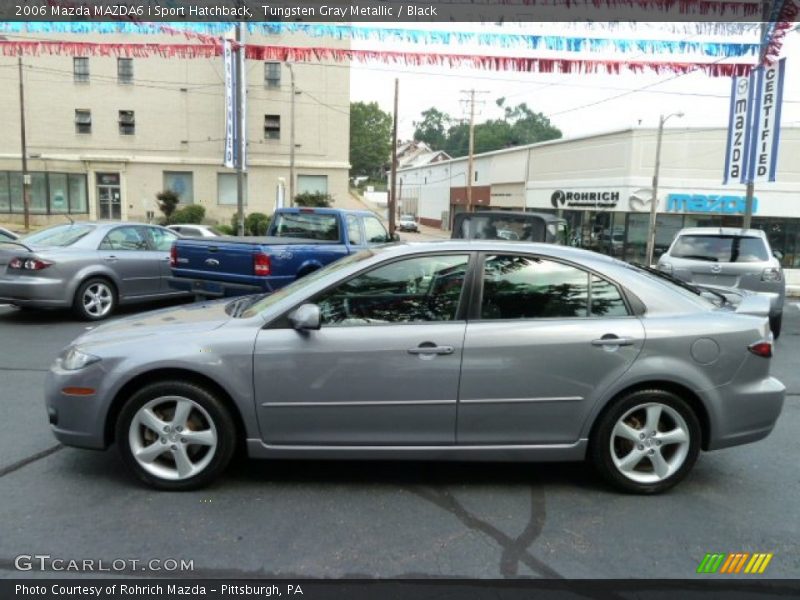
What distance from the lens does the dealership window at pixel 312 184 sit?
1510 inches

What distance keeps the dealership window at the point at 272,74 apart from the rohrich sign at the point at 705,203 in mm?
22507

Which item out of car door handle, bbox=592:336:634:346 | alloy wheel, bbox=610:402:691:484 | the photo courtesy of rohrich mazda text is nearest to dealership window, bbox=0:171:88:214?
the photo courtesy of rohrich mazda text

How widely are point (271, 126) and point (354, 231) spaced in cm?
2969

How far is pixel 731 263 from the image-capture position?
29.1ft

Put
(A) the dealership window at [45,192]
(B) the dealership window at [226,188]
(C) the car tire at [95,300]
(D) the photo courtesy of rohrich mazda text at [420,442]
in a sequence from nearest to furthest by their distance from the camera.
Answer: (D) the photo courtesy of rohrich mazda text at [420,442]
(C) the car tire at [95,300]
(A) the dealership window at [45,192]
(B) the dealership window at [226,188]

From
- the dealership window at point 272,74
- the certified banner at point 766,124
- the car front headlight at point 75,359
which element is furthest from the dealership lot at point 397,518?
the dealership window at point 272,74

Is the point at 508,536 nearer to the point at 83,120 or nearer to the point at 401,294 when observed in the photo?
the point at 401,294

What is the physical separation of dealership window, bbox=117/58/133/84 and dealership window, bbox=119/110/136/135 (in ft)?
5.47

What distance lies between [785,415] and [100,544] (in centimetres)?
536

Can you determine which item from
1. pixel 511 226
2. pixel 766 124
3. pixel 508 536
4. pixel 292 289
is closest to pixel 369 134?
pixel 766 124

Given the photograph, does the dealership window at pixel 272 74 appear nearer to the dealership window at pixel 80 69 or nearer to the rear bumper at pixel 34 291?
the dealership window at pixel 80 69

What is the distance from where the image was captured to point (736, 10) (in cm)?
841

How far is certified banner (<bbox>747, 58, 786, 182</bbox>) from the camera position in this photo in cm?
1459

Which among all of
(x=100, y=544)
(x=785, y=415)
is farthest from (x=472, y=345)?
(x=785, y=415)
